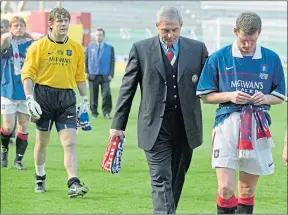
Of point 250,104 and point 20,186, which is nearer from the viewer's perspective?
point 250,104

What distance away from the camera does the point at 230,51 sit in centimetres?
728

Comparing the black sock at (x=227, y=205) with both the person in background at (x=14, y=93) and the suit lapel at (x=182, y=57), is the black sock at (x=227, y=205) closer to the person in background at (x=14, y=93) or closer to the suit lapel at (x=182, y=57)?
the suit lapel at (x=182, y=57)

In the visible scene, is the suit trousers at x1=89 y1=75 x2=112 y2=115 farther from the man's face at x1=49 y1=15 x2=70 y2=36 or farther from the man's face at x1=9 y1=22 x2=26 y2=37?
the man's face at x1=49 y1=15 x2=70 y2=36

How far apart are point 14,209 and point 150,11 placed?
179ft

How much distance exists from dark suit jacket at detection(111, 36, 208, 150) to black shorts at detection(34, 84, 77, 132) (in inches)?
98.8

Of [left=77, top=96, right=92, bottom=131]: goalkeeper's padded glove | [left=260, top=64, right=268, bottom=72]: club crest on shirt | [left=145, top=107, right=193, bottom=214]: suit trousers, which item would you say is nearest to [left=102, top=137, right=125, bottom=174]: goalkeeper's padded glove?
[left=145, top=107, right=193, bottom=214]: suit trousers

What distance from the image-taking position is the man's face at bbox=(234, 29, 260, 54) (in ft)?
23.3

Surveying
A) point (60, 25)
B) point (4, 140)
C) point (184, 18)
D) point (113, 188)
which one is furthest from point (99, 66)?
point (184, 18)

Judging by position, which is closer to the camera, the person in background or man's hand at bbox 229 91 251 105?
man's hand at bbox 229 91 251 105

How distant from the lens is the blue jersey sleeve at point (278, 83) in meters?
7.33

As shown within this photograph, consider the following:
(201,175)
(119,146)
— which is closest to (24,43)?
(201,175)

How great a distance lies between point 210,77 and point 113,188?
13.4 ft

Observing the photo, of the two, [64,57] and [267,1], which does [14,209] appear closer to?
[64,57]

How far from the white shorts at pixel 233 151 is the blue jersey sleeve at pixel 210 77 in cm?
27
